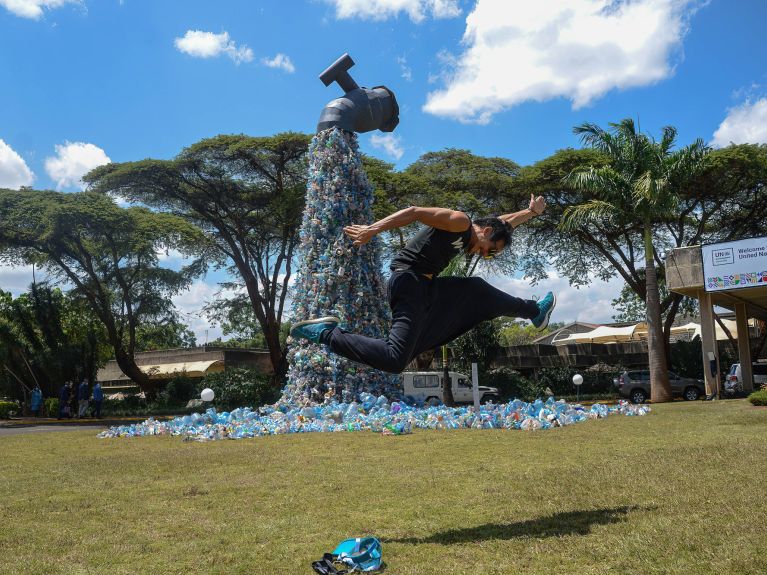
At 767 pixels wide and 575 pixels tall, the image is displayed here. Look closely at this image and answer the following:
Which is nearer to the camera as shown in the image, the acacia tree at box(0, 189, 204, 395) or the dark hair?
the dark hair

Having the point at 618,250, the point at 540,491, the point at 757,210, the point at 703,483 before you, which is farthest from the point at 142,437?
the point at 757,210

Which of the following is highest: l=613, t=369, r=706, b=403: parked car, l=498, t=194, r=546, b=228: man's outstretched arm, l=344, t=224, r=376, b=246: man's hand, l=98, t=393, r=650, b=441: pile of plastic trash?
l=498, t=194, r=546, b=228: man's outstretched arm

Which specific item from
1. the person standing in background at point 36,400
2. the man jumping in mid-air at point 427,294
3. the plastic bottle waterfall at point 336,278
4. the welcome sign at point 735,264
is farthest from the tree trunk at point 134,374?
the man jumping in mid-air at point 427,294

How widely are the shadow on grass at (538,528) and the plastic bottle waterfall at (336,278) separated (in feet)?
34.6

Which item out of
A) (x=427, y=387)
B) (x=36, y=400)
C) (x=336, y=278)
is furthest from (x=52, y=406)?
(x=336, y=278)

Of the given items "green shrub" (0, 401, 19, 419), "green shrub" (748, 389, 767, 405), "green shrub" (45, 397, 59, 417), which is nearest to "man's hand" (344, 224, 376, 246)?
"green shrub" (748, 389, 767, 405)

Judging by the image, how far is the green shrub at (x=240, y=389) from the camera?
25.2m

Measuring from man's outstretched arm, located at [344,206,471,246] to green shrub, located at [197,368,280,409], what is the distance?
2062 centimetres

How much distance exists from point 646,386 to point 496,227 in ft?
78.1

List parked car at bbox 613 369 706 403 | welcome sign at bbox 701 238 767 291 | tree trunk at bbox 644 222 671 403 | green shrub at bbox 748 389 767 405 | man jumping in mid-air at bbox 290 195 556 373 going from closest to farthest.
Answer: man jumping in mid-air at bbox 290 195 556 373 → green shrub at bbox 748 389 767 405 → welcome sign at bbox 701 238 767 291 → tree trunk at bbox 644 222 671 403 → parked car at bbox 613 369 706 403

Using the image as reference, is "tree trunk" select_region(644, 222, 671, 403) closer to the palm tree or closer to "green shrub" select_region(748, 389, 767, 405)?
the palm tree

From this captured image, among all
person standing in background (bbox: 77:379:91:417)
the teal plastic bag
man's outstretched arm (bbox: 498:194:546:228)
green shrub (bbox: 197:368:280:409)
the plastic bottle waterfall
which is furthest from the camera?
person standing in background (bbox: 77:379:91:417)

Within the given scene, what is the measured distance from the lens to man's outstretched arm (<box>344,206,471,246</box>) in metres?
5.00

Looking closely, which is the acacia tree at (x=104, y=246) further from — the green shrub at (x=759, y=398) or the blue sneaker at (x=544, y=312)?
the blue sneaker at (x=544, y=312)
